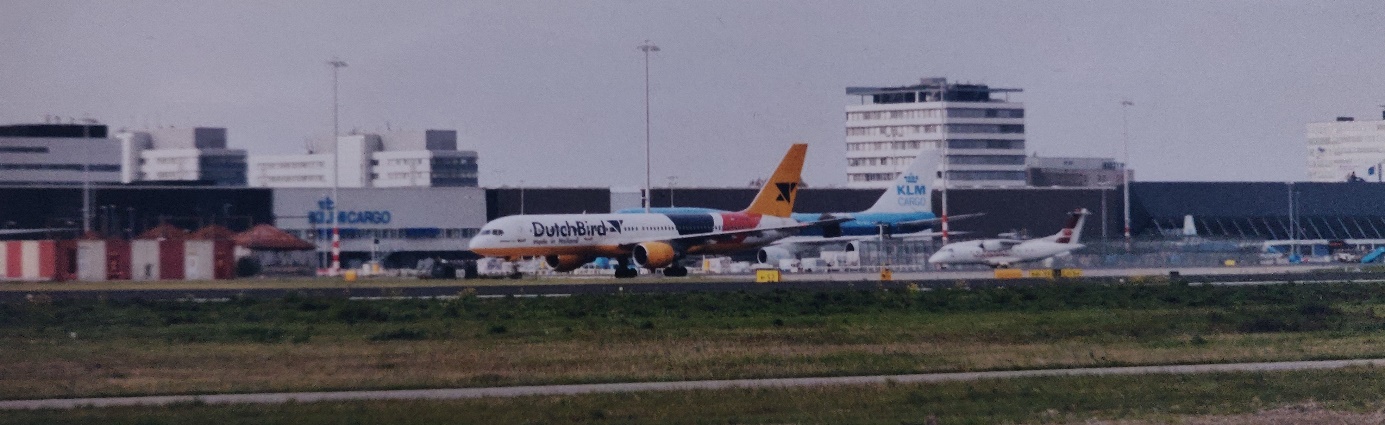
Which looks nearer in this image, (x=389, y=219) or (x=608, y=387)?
(x=608, y=387)

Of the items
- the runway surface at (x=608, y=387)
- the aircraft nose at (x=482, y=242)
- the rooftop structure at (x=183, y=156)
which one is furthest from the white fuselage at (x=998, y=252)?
the rooftop structure at (x=183, y=156)

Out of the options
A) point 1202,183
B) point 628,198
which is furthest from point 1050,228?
point 628,198

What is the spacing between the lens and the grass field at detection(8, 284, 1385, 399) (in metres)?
31.7

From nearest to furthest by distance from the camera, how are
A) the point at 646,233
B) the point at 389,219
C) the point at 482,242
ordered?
the point at 482,242 → the point at 646,233 → the point at 389,219

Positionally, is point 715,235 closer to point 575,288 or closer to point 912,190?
point 575,288

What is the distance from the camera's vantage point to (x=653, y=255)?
7775 centimetres

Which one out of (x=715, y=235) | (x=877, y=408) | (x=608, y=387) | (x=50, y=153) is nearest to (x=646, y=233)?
(x=715, y=235)

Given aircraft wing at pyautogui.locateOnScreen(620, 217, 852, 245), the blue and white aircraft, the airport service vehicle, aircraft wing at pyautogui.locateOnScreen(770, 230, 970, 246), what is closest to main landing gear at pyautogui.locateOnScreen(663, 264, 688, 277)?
the airport service vehicle

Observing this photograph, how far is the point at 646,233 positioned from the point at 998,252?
24.5m

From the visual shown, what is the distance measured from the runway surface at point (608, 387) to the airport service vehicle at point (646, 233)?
44994 mm

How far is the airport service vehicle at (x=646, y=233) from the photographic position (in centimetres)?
7481

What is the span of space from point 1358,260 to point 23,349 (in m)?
101

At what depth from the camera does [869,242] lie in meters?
96.9

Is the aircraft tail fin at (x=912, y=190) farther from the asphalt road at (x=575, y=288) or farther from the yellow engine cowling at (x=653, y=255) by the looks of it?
the yellow engine cowling at (x=653, y=255)
